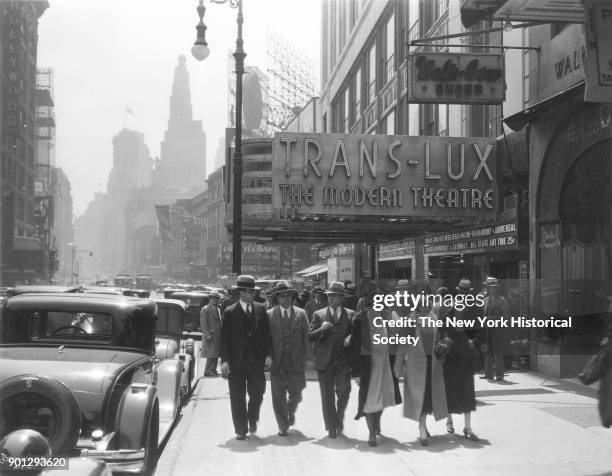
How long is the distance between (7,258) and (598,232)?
59.0 m

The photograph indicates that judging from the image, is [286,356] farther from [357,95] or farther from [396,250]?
[357,95]

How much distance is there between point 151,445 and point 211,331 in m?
7.18

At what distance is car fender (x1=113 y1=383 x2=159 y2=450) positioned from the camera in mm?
5516

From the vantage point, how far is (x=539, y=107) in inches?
477

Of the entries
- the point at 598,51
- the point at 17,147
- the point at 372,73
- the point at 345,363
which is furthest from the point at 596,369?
the point at 17,147

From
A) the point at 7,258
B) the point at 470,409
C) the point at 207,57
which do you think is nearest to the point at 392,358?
the point at 470,409

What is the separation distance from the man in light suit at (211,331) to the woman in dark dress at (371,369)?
6.24 metres

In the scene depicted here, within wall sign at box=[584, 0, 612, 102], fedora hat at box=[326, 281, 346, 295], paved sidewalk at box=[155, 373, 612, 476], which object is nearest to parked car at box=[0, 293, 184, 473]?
paved sidewalk at box=[155, 373, 612, 476]

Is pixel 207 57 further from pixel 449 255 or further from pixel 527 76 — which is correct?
pixel 449 255

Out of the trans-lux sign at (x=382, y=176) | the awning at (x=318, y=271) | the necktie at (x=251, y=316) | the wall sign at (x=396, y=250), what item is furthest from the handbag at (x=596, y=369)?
the awning at (x=318, y=271)

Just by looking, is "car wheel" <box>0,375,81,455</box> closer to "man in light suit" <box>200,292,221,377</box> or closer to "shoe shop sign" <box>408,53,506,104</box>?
"man in light suit" <box>200,292,221,377</box>

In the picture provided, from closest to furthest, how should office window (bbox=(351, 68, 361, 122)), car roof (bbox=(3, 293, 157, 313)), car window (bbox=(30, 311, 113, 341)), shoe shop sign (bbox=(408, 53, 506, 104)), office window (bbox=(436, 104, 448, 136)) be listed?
car roof (bbox=(3, 293, 157, 313))
car window (bbox=(30, 311, 113, 341))
shoe shop sign (bbox=(408, 53, 506, 104))
office window (bbox=(436, 104, 448, 136))
office window (bbox=(351, 68, 361, 122))

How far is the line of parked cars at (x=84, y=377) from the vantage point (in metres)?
5.22

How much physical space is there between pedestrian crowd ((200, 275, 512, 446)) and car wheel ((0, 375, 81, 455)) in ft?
7.95
